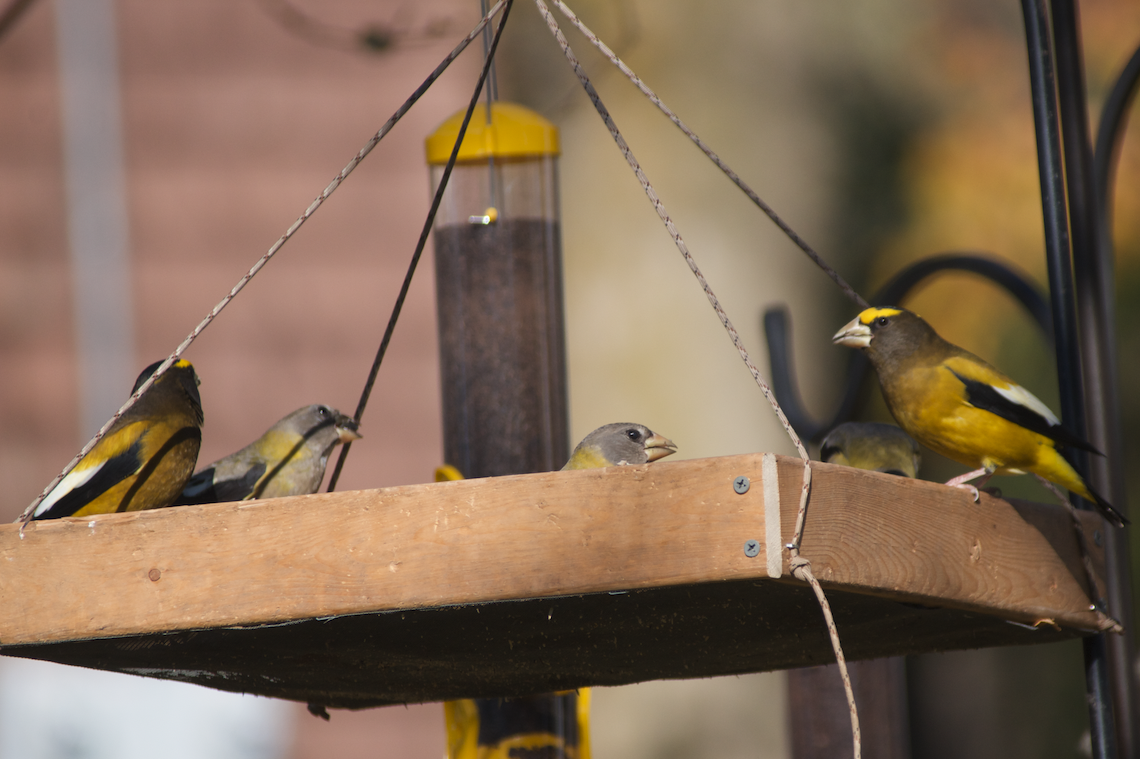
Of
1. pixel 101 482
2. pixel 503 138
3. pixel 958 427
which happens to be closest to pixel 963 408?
pixel 958 427

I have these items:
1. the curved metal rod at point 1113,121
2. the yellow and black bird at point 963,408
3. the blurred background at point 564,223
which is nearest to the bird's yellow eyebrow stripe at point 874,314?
the yellow and black bird at point 963,408

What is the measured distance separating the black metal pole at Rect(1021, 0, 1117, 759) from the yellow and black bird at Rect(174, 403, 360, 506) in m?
1.73

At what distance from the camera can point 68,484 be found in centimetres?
251

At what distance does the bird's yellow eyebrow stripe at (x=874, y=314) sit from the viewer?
2.92 meters

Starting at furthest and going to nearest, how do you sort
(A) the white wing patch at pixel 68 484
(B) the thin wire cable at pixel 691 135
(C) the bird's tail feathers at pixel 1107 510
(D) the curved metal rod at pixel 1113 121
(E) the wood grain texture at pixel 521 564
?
(D) the curved metal rod at pixel 1113 121
(C) the bird's tail feathers at pixel 1107 510
(A) the white wing patch at pixel 68 484
(B) the thin wire cable at pixel 691 135
(E) the wood grain texture at pixel 521 564

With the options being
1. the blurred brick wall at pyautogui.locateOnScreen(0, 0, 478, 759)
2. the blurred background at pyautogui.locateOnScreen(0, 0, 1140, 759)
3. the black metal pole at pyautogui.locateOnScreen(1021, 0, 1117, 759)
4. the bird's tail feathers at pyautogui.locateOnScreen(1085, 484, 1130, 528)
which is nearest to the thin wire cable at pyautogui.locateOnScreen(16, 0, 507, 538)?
the black metal pole at pyautogui.locateOnScreen(1021, 0, 1117, 759)

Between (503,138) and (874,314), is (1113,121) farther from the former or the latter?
(503,138)

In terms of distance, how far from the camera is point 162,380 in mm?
2816

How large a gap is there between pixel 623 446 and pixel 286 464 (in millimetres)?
1026

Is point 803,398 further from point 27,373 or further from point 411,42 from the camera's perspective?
point 27,373

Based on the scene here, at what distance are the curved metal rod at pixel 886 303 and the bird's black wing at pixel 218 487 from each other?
4.47ft

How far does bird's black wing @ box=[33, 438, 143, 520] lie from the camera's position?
2488 mm

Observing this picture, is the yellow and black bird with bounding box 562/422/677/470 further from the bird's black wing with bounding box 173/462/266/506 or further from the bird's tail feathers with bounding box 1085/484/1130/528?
the bird's black wing with bounding box 173/462/266/506

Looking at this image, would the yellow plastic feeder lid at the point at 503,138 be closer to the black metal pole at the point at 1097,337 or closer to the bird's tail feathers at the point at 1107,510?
the black metal pole at the point at 1097,337
